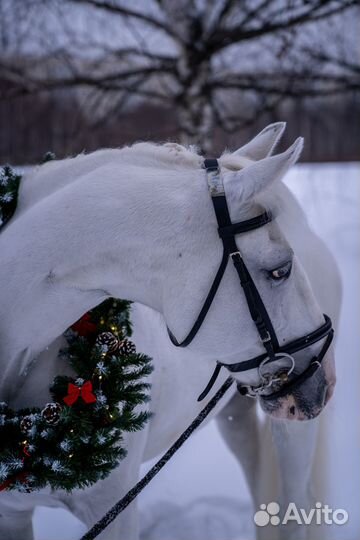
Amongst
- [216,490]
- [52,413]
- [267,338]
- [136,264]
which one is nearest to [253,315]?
[267,338]

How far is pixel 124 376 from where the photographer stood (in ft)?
5.25

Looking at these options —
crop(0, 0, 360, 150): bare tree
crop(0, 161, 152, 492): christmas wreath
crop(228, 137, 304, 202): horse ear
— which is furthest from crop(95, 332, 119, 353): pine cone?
crop(0, 0, 360, 150): bare tree

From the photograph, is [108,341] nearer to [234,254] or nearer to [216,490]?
[234,254]

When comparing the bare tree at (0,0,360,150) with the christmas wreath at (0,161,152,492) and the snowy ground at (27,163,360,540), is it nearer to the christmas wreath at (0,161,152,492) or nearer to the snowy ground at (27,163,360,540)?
the snowy ground at (27,163,360,540)

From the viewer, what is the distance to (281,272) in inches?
55.9

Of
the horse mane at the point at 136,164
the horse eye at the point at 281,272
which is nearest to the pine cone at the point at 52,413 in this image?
the horse mane at the point at 136,164

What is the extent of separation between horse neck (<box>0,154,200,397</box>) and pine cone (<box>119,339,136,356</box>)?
0.16 meters

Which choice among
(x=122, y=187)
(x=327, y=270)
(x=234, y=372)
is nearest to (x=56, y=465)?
(x=234, y=372)

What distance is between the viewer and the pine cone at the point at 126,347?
5.42 ft

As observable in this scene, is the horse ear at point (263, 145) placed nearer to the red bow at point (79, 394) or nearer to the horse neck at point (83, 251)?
the horse neck at point (83, 251)

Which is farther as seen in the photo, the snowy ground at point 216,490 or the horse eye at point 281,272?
the snowy ground at point 216,490

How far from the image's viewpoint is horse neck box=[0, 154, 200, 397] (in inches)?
56.9

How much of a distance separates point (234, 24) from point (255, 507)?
4.17 metres

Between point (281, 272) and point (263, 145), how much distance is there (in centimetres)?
42
